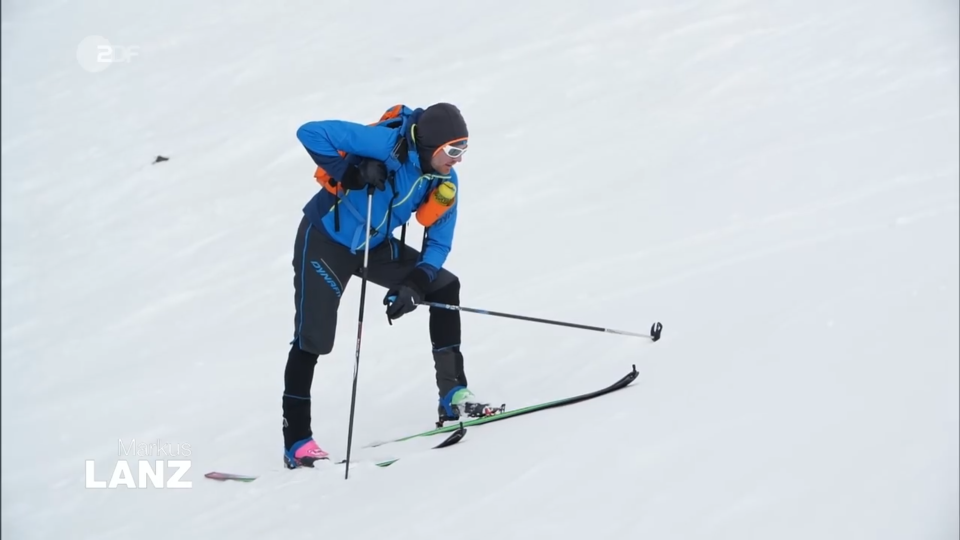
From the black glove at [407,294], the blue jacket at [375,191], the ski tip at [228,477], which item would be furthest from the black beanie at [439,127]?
the ski tip at [228,477]

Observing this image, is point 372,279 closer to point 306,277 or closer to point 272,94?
point 306,277

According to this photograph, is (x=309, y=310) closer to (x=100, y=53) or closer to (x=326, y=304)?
(x=326, y=304)

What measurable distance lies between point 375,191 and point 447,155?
0.53 meters

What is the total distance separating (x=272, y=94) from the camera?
56.3 ft

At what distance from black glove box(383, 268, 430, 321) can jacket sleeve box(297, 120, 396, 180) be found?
0.74 metres

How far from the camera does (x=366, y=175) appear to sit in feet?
17.6

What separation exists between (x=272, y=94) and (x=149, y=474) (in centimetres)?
1154

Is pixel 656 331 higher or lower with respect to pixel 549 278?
lower

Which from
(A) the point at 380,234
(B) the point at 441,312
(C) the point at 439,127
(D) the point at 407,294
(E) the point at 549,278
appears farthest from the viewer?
(E) the point at 549,278

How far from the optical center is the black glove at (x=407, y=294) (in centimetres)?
543

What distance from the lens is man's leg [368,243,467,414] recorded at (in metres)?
5.87

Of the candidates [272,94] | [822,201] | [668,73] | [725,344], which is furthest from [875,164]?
[272,94]

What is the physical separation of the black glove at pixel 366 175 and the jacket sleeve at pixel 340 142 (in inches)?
1.5

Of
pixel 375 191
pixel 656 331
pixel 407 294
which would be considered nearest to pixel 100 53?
pixel 375 191
